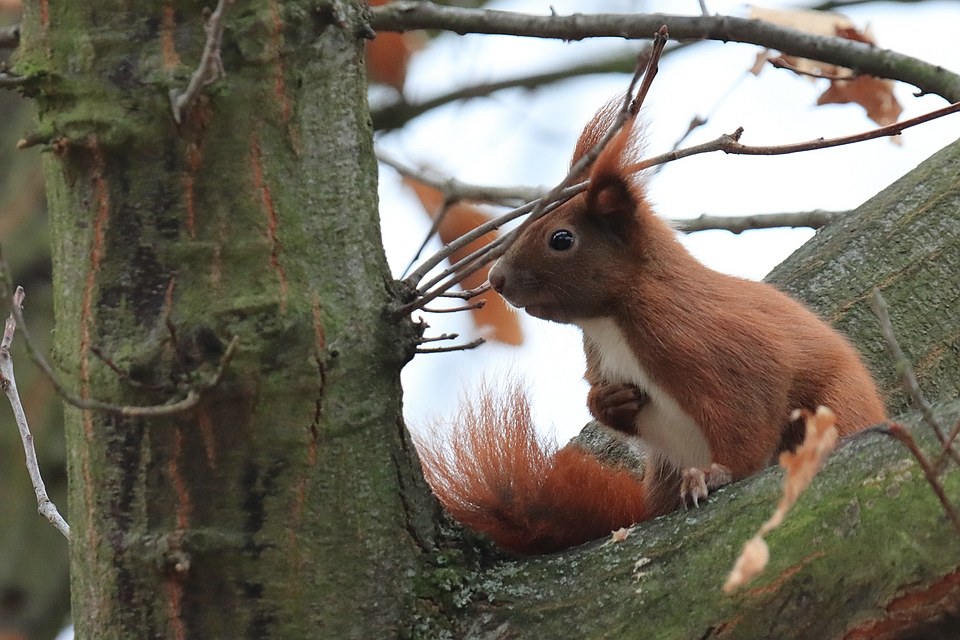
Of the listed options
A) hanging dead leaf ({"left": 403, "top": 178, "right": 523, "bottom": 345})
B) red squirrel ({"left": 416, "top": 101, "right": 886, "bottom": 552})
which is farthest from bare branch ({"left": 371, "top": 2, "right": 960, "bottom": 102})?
hanging dead leaf ({"left": 403, "top": 178, "right": 523, "bottom": 345})

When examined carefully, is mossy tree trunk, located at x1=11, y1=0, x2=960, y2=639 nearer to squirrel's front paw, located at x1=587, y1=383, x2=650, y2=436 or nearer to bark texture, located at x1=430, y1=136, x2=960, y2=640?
bark texture, located at x1=430, y1=136, x2=960, y2=640

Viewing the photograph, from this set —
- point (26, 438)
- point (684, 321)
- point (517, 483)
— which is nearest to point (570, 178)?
point (517, 483)

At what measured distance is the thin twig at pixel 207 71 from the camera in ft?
3.40

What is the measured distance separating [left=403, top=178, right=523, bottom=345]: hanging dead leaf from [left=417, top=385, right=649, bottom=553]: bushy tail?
77 centimetres

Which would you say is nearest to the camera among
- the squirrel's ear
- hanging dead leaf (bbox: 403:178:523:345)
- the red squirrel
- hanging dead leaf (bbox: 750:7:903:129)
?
the red squirrel

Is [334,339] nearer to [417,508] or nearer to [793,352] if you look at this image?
[417,508]

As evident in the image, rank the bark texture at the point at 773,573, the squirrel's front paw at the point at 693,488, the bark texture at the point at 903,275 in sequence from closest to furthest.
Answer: the bark texture at the point at 773,573, the squirrel's front paw at the point at 693,488, the bark texture at the point at 903,275

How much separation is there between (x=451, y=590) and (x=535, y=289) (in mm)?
786

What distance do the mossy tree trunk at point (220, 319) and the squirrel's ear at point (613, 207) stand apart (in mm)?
723

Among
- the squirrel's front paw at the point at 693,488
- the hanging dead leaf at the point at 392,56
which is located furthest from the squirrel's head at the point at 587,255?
the hanging dead leaf at the point at 392,56

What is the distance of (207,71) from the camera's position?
3.82 feet

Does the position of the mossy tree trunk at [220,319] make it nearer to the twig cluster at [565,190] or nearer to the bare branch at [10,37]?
the twig cluster at [565,190]

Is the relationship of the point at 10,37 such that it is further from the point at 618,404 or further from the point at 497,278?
the point at 618,404

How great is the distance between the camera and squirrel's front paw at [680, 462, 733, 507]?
5.32ft
